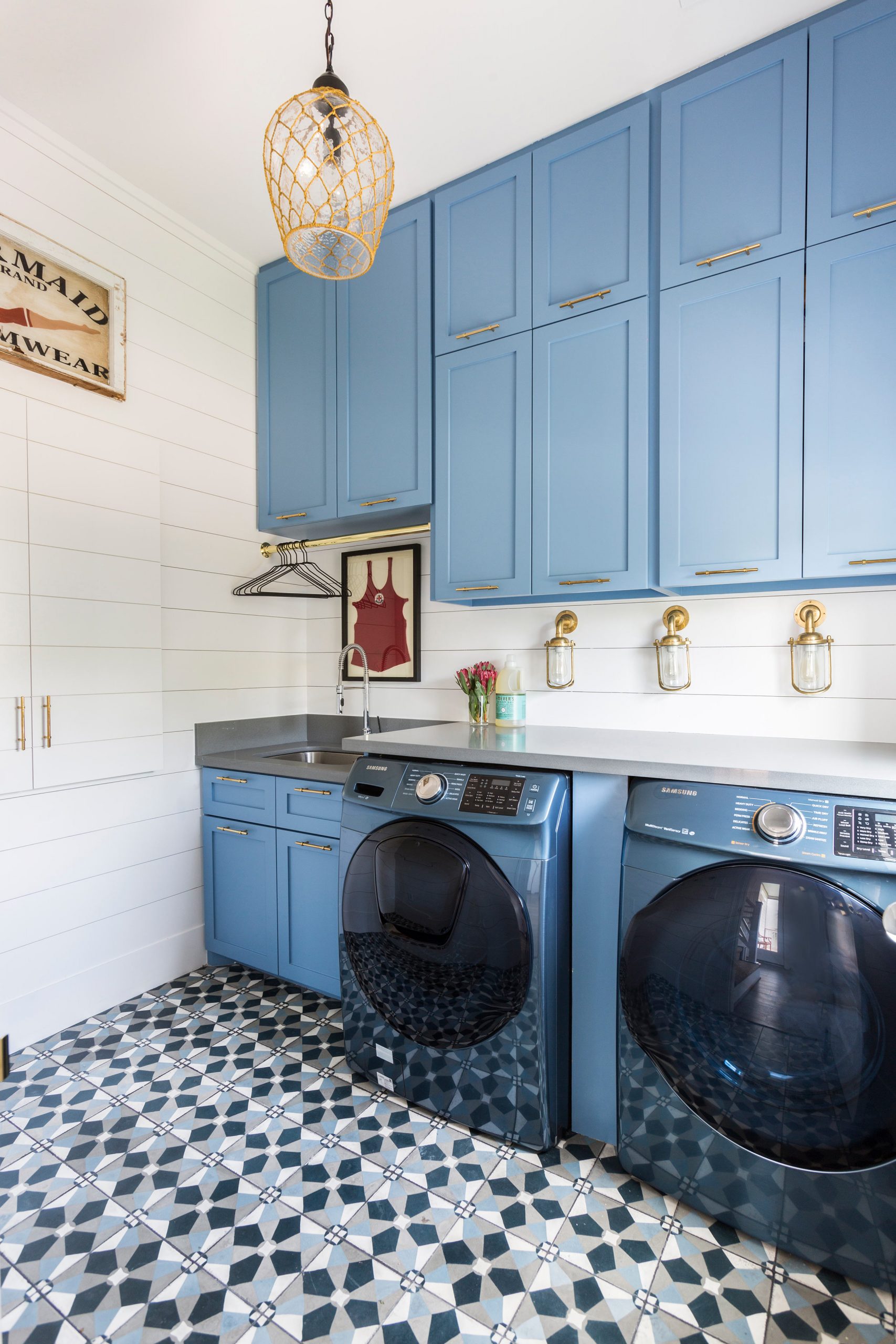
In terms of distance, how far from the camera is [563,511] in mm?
2092

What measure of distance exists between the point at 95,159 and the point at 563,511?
2.03m

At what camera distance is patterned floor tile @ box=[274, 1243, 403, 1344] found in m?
1.21

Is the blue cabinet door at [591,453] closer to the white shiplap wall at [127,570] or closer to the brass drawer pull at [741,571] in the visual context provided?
the brass drawer pull at [741,571]

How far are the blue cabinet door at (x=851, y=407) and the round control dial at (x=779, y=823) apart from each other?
2.35ft

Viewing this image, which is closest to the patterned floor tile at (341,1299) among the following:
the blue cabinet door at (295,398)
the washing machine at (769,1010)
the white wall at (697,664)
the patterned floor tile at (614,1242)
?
the patterned floor tile at (614,1242)

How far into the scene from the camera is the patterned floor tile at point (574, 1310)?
3.94 ft

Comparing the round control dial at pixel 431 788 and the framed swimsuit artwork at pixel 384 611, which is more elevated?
the framed swimsuit artwork at pixel 384 611

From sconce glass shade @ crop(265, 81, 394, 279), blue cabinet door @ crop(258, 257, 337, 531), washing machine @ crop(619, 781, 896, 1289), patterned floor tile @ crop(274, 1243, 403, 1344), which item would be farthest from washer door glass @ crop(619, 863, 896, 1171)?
blue cabinet door @ crop(258, 257, 337, 531)

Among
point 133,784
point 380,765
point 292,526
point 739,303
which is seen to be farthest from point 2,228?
point 739,303

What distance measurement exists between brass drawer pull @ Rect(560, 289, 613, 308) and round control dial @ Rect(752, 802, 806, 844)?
155 cm

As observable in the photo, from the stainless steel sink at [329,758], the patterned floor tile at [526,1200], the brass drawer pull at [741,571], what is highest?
the brass drawer pull at [741,571]

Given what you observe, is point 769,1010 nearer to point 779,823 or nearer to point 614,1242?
point 779,823

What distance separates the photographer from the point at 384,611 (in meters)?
2.88

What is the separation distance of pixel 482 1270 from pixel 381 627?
2127mm
